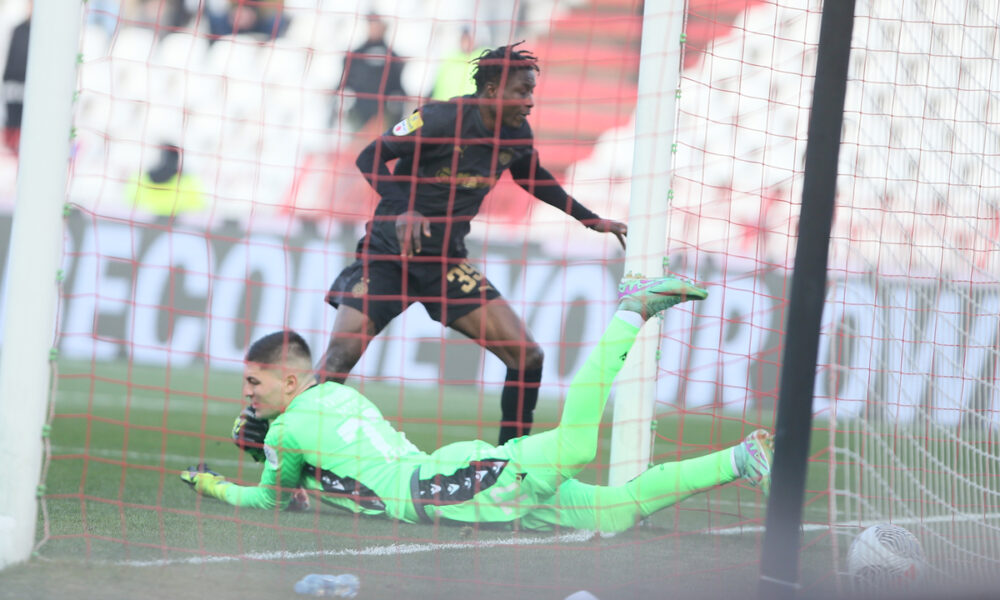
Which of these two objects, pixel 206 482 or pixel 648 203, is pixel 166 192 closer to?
pixel 206 482

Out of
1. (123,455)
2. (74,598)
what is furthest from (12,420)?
(123,455)

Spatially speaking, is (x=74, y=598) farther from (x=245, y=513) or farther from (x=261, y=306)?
(x=261, y=306)

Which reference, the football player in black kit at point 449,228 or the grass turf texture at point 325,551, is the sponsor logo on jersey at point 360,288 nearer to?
the football player in black kit at point 449,228

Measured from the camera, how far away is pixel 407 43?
1262 cm

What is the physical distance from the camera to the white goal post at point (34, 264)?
2.97m

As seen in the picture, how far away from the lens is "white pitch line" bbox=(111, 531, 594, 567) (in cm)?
304

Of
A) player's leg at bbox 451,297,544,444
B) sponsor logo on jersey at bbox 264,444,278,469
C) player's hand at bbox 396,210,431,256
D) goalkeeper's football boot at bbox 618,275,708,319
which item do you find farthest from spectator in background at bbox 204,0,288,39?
goalkeeper's football boot at bbox 618,275,708,319

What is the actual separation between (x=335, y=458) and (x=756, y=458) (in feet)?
4.54

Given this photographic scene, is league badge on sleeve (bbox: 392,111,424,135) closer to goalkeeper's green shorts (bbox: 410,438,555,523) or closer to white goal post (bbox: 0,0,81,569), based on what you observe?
goalkeeper's green shorts (bbox: 410,438,555,523)

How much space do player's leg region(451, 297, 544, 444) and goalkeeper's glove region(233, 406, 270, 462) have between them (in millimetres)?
891

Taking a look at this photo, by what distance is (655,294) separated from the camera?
3.45 metres

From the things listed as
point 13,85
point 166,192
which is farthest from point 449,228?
point 13,85

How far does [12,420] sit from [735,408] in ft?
26.0

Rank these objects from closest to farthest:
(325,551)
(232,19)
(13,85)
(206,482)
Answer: (325,551)
(206,482)
(13,85)
(232,19)
